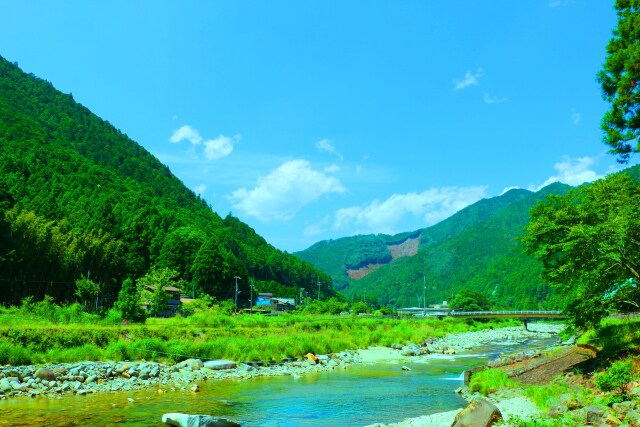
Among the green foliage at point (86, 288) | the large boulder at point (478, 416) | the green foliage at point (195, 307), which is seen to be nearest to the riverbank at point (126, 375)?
the large boulder at point (478, 416)

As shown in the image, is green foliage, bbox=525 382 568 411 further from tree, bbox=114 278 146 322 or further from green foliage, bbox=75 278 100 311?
green foliage, bbox=75 278 100 311

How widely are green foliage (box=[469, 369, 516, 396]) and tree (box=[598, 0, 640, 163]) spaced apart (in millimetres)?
9883

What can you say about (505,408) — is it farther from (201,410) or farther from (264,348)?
(264,348)

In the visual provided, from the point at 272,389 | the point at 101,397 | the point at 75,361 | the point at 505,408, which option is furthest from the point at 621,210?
the point at 75,361

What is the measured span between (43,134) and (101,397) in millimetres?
138228

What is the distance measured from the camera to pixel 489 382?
66.4 ft

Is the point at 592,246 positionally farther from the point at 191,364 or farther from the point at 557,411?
the point at 191,364

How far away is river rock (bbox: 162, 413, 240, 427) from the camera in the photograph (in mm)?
14367

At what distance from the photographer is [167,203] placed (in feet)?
520

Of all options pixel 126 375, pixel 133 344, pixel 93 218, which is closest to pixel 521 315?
pixel 93 218

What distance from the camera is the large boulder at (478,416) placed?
12062mm

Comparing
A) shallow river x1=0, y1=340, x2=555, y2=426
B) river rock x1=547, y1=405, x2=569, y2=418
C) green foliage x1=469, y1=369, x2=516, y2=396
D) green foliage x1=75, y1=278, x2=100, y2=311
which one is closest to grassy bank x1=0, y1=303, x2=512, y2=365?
shallow river x1=0, y1=340, x2=555, y2=426

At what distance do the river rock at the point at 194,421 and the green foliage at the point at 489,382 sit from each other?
1035 centimetres

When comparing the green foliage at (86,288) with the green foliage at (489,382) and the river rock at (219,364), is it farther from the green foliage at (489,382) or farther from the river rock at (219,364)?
the green foliage at (489,382)
